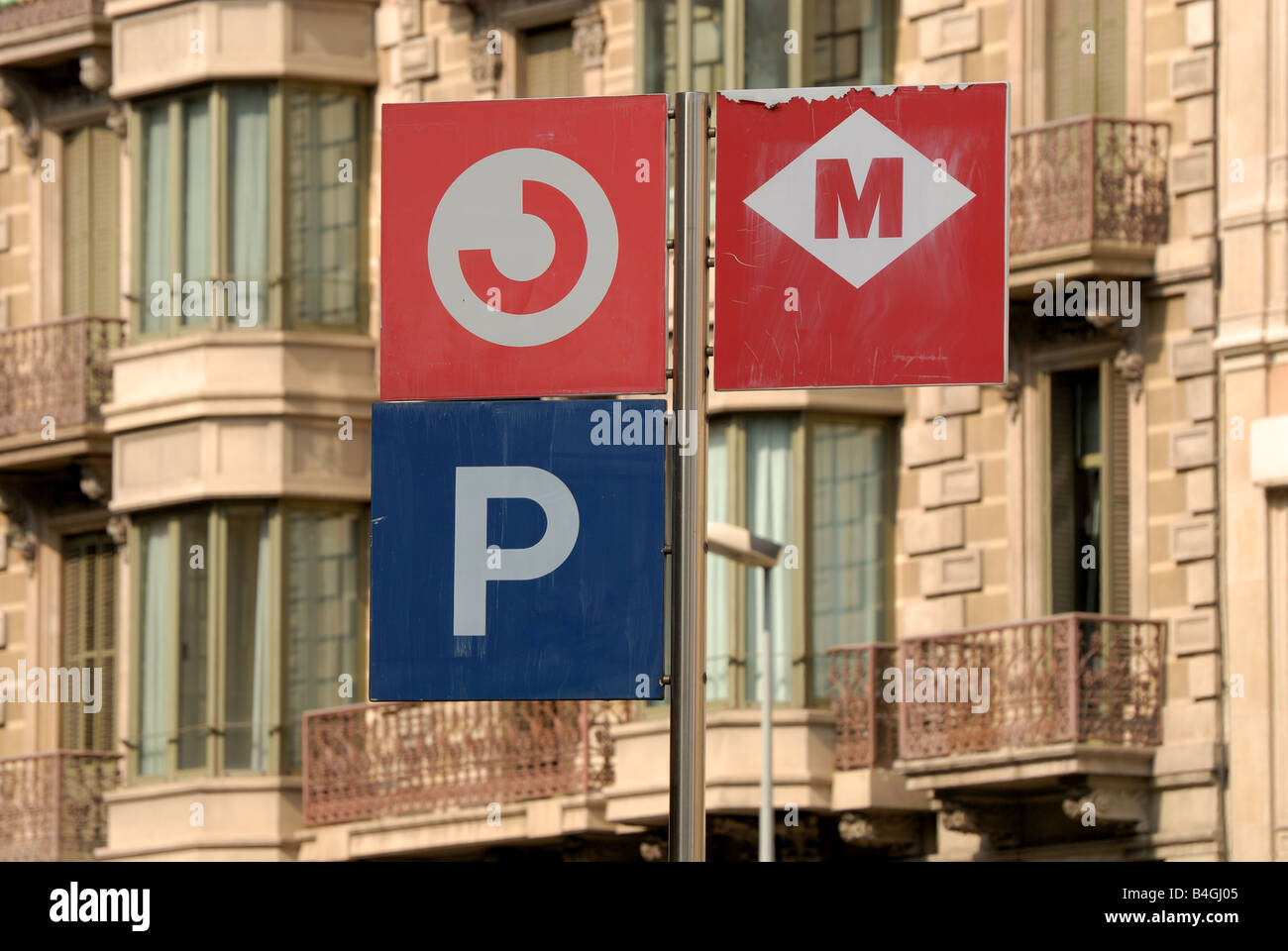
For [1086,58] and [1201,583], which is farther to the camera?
[1086,58]

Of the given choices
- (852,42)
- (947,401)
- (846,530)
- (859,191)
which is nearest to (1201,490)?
(947,401)

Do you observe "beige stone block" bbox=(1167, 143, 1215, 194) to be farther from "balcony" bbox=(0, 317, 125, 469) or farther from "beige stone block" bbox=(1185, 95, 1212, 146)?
"balcony" bbox=(0, 317, 125, 469)

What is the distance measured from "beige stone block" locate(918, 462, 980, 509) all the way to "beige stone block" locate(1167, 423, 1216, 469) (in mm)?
2115

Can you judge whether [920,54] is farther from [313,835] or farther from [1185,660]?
[313,835]

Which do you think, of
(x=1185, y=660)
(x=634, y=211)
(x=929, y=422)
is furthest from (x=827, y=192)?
(x=929, y=422)

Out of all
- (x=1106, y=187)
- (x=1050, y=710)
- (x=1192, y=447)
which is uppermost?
(x=1106, y=187)

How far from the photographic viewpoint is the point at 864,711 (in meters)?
26.3

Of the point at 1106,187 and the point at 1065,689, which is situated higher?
the point at 1106,187

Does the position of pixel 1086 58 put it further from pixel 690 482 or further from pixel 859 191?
pixel 690 482

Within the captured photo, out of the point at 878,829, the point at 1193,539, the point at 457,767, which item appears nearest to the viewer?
the point at 1193,539

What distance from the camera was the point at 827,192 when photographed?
1027 cm

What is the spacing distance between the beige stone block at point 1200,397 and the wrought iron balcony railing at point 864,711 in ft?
10.8

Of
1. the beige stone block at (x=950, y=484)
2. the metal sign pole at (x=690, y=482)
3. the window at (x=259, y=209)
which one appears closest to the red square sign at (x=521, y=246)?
the metal sign pole at (x=690, y=482)

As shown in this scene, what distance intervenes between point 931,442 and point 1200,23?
433 cm
